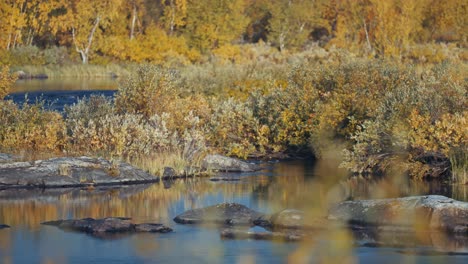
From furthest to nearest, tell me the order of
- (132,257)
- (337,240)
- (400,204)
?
(400,204) → (337,240) → (132,257)

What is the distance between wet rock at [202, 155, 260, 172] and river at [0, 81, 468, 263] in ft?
1.58

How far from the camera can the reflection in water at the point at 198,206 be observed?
46.3 feet

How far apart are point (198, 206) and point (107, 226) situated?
2.55 m

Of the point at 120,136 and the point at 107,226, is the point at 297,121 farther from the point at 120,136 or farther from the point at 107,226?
the point at 107,226

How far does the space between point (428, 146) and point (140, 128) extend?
A: 20.3 feet

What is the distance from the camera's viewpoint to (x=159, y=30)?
66312 millimetres

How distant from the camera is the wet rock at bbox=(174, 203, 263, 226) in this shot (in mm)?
16281

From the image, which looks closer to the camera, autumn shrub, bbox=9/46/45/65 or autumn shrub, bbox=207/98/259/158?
autumn shrub, bbox=207/98/259/158

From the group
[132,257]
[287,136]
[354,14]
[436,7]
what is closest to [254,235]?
[132,257]

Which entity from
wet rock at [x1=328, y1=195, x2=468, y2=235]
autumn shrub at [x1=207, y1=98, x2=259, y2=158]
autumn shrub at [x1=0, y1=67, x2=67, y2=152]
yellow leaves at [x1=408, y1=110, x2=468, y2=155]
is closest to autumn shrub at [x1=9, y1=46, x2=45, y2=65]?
autumn shrub at [x1=207, y1=98, x2=259, y2=158]

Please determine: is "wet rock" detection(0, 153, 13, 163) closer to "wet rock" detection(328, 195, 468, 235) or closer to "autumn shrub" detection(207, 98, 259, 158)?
"autumn shrub" detection(207, 98, 259, 158)

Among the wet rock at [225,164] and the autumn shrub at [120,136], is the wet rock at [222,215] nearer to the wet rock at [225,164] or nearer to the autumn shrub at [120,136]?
the autumn shrub at [120,136]

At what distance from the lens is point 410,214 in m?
15.8

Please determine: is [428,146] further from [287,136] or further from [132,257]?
[132,257]
